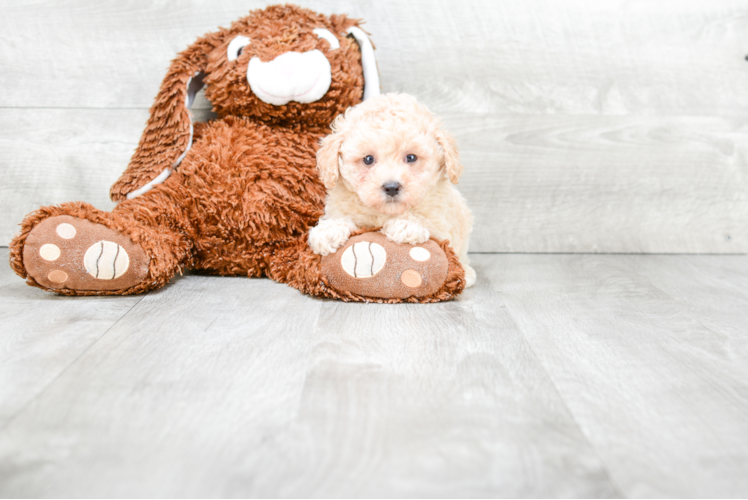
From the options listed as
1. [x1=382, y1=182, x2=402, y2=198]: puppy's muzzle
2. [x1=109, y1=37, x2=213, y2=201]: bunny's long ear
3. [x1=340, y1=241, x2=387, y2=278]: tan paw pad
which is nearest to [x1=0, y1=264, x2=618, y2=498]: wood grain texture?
[x1=340, y1=241, x2=387, y2=278]: tan paw pad

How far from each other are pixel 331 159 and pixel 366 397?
0.48 m

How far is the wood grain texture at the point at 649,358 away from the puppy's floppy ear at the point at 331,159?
1.29ft

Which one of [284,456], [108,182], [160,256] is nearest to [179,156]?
[160,256]

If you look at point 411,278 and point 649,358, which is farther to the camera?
point 411,278

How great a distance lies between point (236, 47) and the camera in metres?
1.16

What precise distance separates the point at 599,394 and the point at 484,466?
22 cm

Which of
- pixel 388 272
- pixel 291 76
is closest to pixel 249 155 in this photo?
pixel 291 76

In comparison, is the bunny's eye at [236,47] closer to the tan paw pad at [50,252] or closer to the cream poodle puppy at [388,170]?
the cream poodle puppy at [388,170]

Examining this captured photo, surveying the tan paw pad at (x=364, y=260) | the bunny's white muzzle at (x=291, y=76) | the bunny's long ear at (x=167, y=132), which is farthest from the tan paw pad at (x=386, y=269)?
the bunny's long ear at (x=167, y=132)

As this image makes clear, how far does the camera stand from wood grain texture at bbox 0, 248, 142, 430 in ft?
2.18

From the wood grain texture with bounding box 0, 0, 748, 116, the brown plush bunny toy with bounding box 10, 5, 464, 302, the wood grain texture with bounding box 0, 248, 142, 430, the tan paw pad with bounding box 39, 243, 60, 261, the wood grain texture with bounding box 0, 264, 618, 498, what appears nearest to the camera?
the wood grain texture with bounding box 0, 264, 618, 498

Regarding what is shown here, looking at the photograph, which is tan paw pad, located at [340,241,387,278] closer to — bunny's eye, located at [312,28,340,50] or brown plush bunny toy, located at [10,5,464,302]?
brown plush bunny toy, located at [10,5,464,302]

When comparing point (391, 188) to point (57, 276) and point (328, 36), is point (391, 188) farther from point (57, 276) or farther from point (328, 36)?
point (57, 276)

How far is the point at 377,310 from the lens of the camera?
0.96 m
